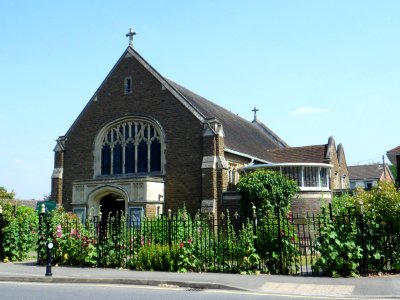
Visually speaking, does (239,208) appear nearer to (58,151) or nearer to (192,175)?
(192,175)

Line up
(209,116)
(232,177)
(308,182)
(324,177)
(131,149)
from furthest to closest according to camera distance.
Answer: (209,116) → (131,149) → (232,177) → (324,177) → (308,182)

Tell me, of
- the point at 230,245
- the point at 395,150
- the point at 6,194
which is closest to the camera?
the point at 230,245

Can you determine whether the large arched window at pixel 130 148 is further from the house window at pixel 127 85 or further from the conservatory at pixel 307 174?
the conservatory at pixel 307 174

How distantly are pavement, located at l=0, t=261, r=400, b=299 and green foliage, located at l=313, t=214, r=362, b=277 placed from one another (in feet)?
1.57

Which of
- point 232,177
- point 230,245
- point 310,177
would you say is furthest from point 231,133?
point 230,245

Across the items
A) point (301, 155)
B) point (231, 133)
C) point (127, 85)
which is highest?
point (127, 85)

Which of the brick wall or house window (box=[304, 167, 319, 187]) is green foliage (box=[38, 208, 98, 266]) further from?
house window (box=[304, 167, 319, 187])

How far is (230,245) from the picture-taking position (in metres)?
13.3

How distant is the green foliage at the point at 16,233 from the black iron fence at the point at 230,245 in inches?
69.2

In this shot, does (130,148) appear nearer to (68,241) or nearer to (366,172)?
(68,241)

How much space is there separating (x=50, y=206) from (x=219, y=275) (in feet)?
55.7

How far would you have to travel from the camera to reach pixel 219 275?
1234cm

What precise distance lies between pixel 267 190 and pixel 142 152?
27.8 ft

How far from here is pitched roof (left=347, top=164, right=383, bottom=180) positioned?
6196 cm
